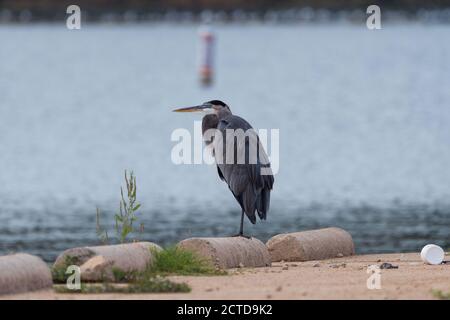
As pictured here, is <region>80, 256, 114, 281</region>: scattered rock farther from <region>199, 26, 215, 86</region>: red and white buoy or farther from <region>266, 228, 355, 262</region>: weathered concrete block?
<region>199, 26, 215, 86</region>: red and white buoy

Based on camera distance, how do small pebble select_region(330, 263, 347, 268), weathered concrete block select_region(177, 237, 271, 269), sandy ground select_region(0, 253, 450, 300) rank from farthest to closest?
small pebble select_region(330, 263, 347, 268)
weathered concrete block select_region(177, 237, 271, 269)
sandy ground select_region(0, 253, 450, 300)

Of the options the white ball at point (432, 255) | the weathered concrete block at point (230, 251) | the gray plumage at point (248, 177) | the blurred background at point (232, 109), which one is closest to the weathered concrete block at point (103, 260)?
the weathered concrete block at point (230, 251)

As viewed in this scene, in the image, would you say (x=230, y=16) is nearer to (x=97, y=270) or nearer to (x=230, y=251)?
(x=230, y=251)

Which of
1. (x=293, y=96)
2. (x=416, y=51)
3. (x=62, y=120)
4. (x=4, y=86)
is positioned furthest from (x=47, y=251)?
(x=416, y=51)

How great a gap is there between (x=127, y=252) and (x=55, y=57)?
367 feet

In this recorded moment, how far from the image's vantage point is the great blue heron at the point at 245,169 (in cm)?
1672

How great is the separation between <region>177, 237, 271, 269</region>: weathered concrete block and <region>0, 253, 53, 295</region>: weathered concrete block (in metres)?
2.14

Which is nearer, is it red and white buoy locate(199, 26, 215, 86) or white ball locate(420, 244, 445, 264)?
white ball locate(420, 244, 445, 264)

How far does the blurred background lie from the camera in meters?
31.1

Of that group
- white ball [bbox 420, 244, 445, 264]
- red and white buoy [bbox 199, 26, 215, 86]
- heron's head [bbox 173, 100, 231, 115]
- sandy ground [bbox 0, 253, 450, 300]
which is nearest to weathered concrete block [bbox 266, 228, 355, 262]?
sandy ground [bbox 0, 253, 450, 300]

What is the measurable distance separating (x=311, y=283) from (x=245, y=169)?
327cm

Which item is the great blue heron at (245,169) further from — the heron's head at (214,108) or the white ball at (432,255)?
the white ball at (432,255)

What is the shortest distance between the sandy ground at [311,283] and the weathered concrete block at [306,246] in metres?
0.49
